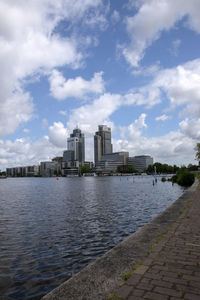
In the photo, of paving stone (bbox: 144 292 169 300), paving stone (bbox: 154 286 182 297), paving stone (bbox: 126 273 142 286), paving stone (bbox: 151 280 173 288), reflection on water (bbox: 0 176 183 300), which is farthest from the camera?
reflection on water (bbox: 0 176 183 300)

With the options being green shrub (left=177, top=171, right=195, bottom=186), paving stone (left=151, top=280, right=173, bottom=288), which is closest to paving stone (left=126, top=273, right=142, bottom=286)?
paving stone (left=151, top=280, right=173, bottom=288)

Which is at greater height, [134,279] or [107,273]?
[134,279]

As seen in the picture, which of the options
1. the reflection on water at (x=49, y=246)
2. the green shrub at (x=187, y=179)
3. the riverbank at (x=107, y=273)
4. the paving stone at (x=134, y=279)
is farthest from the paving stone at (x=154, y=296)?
the green shrub at (x=187, y=179)

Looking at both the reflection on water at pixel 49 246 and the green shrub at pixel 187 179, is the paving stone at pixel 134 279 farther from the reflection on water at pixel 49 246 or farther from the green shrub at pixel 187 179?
the green shrub at pixel 187 179

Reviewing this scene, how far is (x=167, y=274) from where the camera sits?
20.8 ft

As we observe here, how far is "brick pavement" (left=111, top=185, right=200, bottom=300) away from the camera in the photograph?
5326mm

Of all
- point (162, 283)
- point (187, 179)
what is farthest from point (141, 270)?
point (187, 179)

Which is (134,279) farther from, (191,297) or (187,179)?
(187,179)

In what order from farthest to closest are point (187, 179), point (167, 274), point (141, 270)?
point (187, 179), point (141, 270), point (167, 274)

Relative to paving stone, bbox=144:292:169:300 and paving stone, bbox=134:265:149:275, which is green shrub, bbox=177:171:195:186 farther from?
paving stone, bbox=144:292:169:300

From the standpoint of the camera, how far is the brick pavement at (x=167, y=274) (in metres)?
5.33

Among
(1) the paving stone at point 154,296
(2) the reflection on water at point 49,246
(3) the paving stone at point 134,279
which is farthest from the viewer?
(2) the reflection on water at point 49,246

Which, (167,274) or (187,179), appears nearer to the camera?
(167,274)

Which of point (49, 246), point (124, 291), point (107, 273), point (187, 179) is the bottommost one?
point (49, 246)
